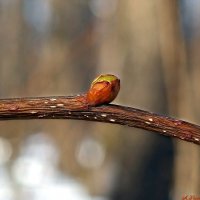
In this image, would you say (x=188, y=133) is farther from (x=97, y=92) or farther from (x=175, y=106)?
(x=175, y=106)

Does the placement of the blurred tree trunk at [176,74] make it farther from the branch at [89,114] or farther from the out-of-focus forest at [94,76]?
the branch at [89,114]

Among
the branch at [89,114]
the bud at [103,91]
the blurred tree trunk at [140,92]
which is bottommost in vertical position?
the branch at [89,114]

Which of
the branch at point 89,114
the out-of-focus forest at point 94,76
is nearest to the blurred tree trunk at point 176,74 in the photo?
the out-of-focus forest at point 94,76

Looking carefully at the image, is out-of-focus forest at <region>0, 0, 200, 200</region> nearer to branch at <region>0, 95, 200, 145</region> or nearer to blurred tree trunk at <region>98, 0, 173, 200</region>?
blurred tree trunk at <region>98, 0, 173, 200</region>

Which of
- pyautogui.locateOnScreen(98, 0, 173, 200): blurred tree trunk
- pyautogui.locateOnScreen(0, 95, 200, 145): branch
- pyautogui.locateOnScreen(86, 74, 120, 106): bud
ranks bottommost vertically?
pyautogui.locateOnScreen(0, 95, 200, 145): branch

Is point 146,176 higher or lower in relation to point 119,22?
lower

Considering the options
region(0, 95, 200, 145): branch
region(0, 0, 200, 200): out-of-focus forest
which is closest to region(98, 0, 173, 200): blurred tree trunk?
region(0, 0, 200, 200): out-of-focus forest

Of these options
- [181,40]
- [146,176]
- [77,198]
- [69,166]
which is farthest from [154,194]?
[69,166]

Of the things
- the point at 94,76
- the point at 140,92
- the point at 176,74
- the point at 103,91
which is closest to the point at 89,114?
the point at 103,91
